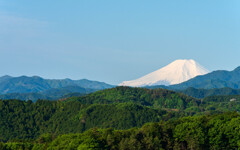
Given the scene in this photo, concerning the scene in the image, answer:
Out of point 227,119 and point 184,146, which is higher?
point 227,119

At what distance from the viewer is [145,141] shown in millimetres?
106375

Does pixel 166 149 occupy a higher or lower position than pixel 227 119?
lower

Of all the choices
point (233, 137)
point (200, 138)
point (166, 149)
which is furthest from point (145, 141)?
point (233, 137)

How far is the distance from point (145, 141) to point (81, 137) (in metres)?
17.5

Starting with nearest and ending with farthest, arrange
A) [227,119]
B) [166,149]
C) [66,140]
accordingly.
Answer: [66,140], [166,149], [227,119]

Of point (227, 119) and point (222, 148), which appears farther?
point (227, 119)

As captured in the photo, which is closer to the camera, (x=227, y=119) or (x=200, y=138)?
(x=200, y=138)

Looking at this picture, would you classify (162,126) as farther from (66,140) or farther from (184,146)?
(66,140)

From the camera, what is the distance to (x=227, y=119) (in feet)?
397

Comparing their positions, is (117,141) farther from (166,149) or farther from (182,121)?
(182,121)

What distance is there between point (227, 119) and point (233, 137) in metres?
8.74

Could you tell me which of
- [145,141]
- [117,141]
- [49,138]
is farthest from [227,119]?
[49,138]

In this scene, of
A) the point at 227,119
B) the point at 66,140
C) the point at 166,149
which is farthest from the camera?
the point at 227,119

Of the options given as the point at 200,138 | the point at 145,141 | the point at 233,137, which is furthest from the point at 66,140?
the point at 233,137
